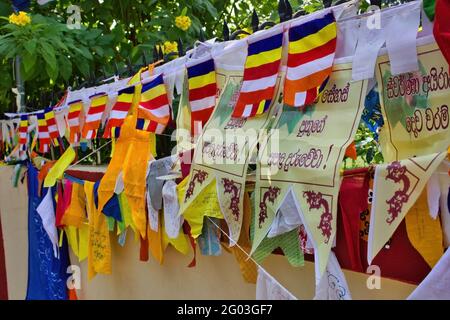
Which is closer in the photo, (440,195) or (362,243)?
(440,195)

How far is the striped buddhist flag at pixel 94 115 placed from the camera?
8.83 feet

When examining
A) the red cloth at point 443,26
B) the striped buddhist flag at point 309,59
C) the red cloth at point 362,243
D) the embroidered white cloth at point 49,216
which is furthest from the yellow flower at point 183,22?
the red cloth at point 443,26

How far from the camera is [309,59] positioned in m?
1.52

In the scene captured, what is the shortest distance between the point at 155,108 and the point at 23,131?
1.74 m

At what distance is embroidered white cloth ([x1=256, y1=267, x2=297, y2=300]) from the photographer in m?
1.57

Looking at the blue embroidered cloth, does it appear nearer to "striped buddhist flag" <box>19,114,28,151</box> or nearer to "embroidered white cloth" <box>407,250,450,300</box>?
"striped buddhist flag" <box>19,114,28,151</box>

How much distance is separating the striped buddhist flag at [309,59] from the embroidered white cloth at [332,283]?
1.47 ft

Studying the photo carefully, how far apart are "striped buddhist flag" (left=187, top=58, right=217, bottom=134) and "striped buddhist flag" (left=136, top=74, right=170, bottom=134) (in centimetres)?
20

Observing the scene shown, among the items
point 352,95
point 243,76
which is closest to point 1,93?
point 243,76

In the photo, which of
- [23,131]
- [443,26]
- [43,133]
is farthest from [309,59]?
[23,131]

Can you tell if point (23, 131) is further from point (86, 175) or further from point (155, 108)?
point (155, 108)

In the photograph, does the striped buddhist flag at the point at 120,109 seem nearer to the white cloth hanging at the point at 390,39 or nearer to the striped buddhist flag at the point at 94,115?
the striped buddhist flag at the point at 94,115
